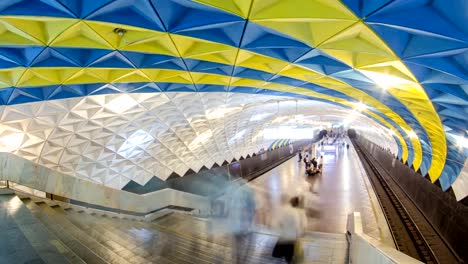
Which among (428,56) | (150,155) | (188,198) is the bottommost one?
(188,198)

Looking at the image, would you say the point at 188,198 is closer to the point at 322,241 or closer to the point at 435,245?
the point at 322,241

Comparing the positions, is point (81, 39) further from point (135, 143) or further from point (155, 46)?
point (135, 143)

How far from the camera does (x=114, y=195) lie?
14672 millimetres

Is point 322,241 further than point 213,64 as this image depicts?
Yes

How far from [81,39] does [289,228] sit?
37.4 ft

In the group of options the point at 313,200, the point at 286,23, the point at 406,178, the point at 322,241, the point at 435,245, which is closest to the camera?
the point at 286,23

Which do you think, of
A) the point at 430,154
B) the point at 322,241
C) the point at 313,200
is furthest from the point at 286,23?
the point at 430,154

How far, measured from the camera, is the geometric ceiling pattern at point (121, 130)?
50.9ft

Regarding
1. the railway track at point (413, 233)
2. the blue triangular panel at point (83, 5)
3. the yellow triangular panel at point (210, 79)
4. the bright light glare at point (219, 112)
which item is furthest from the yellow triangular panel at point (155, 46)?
the railway track at point (413, 233)

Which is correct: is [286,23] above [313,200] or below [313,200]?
above

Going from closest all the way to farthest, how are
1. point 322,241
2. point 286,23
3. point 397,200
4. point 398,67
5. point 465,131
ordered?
point 286,23, point 398,67, point 465,131, point 322,241, point 397,200

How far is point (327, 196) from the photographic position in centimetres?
1964

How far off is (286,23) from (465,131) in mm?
8302

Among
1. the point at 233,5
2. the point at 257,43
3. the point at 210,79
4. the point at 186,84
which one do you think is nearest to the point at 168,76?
the point at 186,84
